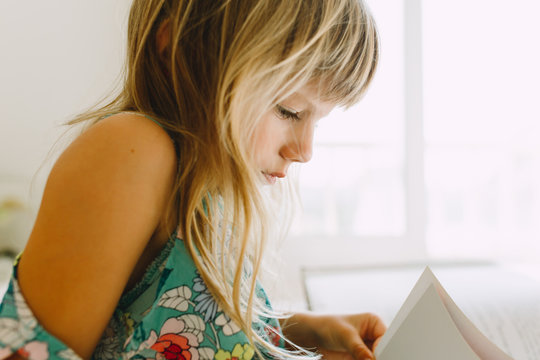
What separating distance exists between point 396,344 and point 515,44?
2.07m

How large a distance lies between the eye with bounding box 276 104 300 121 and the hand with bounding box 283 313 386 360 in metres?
0.29

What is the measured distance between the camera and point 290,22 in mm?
428

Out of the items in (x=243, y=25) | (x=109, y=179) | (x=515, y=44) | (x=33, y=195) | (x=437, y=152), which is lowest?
(x=33, y=195)

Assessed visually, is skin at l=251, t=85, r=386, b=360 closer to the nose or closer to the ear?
the nose

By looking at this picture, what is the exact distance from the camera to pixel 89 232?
33cm

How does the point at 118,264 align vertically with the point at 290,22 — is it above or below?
below

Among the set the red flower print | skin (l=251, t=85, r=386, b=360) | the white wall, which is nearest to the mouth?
skin (l=251, t=85, r=386, b=360)

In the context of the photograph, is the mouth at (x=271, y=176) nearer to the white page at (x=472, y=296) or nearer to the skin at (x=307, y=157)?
the skin at (x=307, y=157)

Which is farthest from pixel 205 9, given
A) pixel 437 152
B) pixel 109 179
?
pixel 437 152

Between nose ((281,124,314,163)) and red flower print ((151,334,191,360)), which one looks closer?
red flower print ((151,334,191,360))

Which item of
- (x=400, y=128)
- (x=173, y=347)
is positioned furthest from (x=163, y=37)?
(x=400, y=128)

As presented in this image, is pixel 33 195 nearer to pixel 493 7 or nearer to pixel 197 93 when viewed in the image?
pixel 197 93

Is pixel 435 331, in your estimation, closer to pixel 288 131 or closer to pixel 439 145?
pixel 288 131

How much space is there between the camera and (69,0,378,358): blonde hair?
0.41 metres
